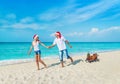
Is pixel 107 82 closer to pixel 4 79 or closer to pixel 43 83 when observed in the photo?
pixel 43 83

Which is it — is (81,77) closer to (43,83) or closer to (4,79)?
(43,83)

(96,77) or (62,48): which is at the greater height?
(62,48)

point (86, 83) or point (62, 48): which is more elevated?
point (62, 48)

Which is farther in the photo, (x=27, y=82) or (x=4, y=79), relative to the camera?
(x=4, y=79)

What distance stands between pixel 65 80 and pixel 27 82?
55.3 inches

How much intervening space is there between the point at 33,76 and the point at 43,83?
45.4 inches

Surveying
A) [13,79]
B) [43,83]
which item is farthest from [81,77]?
[13,79]

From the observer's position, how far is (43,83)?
290 inches

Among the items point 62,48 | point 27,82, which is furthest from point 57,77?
point 62,48

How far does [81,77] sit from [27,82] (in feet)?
7.02

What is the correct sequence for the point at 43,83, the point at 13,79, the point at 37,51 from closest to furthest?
the point at 43,83 → the point at 13,79 → the point at 37,51

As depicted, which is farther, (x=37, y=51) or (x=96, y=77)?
(x=37, y=51)

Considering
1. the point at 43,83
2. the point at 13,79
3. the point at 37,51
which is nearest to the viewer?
the point at 43,83

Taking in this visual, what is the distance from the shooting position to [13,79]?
805 cm
